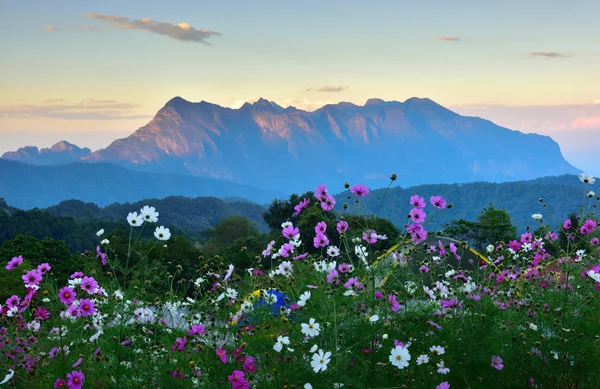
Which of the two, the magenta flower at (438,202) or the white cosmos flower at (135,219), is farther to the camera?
the white cosmos flower at (135,219)

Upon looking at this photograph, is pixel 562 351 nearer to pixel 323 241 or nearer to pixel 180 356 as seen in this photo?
pixel 323 241

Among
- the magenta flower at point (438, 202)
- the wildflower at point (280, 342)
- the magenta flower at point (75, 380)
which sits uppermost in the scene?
the magenta flower at point (438, 202)

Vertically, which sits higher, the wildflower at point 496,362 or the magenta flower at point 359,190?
the magenta flower at point 359,190

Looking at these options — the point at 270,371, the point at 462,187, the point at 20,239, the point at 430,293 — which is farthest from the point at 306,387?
the point at 462,187

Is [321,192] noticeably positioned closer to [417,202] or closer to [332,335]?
[417,202]

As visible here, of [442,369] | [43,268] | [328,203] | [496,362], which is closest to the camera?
[442,369]

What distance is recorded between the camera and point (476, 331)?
13.8ft

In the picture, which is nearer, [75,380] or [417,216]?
[75,380]

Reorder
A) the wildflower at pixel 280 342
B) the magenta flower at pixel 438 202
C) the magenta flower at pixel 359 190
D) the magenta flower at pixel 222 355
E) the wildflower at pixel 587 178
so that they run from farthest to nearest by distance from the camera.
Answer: the wildflower at pixel 587 178 → the magenta flower at pixel 359 190 → the magenta flower at pixel 438 202 → the magenta flower at pixel 222 355 → the wildflower at pixel 280 342

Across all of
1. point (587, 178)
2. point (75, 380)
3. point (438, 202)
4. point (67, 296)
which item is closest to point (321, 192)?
point (438, 202)

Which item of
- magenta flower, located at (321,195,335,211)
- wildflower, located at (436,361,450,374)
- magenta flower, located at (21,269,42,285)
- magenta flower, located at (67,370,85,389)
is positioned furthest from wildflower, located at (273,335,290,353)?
magenta flower, located at (21,269,42,285)

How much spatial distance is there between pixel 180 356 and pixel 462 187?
200822 millimetres

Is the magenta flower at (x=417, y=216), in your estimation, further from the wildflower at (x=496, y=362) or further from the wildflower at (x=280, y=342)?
the wildflower at (x=280, y=342)

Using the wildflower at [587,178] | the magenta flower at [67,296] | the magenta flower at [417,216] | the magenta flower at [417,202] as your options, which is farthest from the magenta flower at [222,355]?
the wildflower at [587,178]
